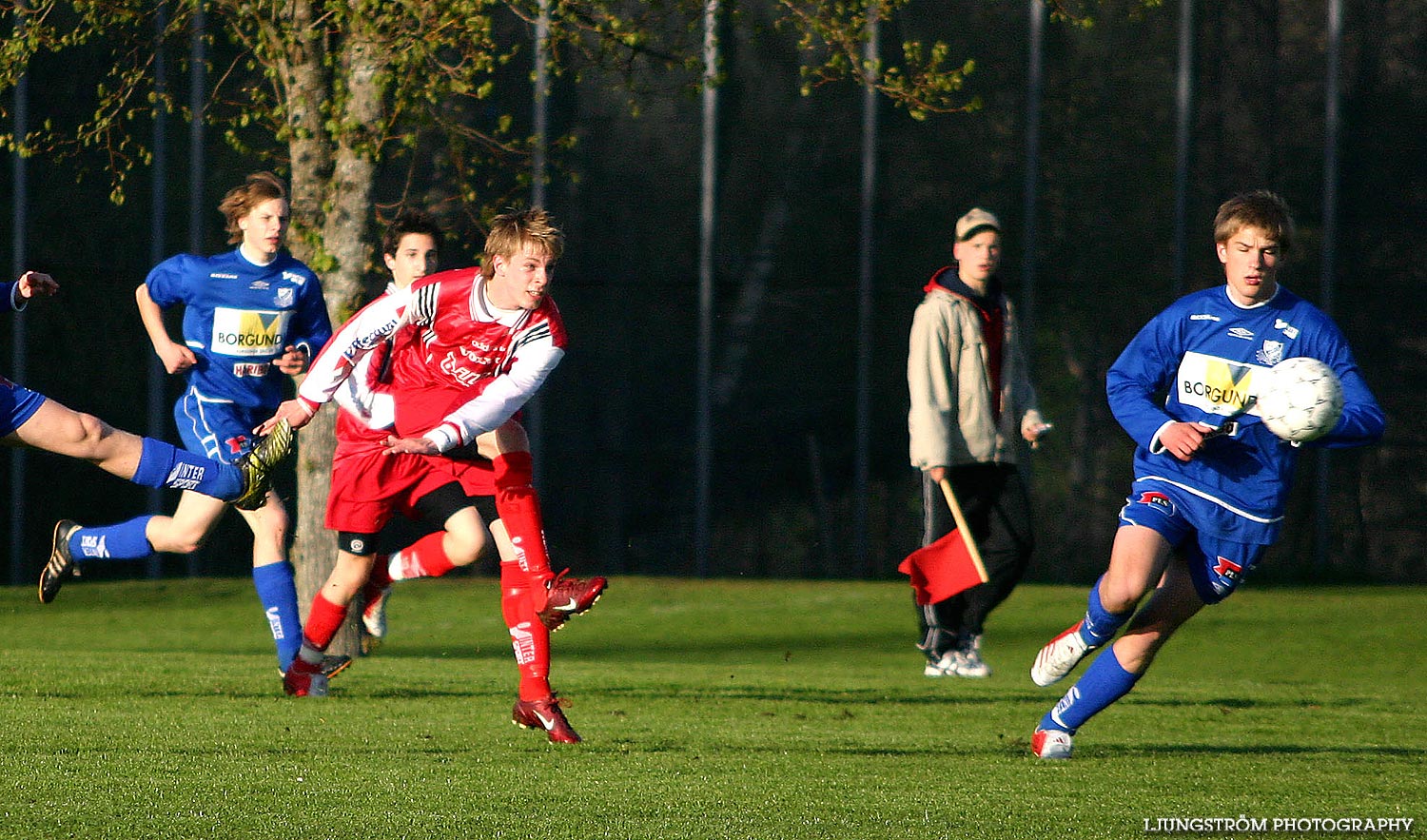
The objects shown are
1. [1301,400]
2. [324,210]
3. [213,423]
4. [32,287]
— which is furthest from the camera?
[324,210]

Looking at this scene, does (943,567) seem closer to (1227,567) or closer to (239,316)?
(1227,567)

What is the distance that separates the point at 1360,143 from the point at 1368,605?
13.4 ft

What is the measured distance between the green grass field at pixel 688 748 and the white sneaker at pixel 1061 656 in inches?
9.9

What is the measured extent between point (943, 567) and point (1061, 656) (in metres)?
1.79

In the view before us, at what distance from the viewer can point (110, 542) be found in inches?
251

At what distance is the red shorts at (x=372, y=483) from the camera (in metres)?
5.78

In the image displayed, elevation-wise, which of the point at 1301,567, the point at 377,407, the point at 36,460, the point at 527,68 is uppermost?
the point at 527,68

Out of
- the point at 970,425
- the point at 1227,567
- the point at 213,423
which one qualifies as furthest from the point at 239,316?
the point at 1227,567

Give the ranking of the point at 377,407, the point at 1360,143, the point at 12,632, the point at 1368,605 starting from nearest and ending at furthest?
the point at 377,407 < the point at 12,632 < the point at 1368,605 < the point at 1360,143

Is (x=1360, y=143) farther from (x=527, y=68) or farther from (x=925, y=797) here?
(x=925, y=797)

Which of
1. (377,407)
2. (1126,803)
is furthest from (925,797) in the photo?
(377,407)

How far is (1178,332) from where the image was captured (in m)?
4.95

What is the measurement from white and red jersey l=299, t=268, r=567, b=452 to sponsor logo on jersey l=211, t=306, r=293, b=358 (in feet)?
4.08

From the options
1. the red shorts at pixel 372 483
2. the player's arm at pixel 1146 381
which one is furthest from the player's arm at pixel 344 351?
the player's arm at pixel 1146 381
